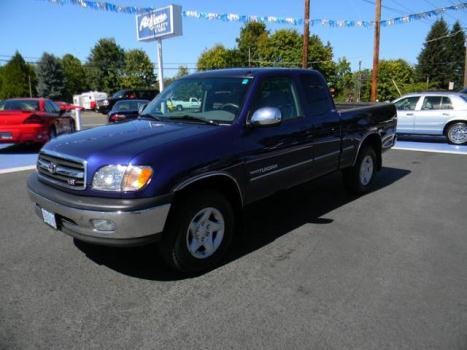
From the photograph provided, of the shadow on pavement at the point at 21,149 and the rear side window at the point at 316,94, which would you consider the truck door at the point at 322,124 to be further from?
the shadow on pavement at the point at 21,149

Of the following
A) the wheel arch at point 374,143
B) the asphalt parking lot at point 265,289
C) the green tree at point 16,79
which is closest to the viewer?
the asphalt parking lot at point 265,289

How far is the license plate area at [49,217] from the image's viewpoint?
3577mm

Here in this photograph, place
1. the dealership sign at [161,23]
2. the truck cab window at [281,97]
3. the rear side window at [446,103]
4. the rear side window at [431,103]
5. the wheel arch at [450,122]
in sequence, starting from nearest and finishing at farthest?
the truck cab window at [281,97], the wheel arch at [450,122], the rear side window at [446,103], the rear side window at [431,103], the dealership sign at [161,23]

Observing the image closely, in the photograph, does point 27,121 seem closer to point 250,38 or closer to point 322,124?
point 322,124

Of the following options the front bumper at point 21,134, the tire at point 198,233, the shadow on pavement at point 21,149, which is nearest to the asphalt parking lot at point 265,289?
the tire at point 198,233

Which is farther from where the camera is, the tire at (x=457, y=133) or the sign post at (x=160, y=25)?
the sign post at (x=160, y=25)

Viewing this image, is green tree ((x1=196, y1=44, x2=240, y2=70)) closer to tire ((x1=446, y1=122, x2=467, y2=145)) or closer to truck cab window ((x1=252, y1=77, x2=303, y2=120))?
tire ((x1=446, y1=122, x2=467, y2=145))

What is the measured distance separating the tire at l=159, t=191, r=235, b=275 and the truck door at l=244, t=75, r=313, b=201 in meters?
0.44

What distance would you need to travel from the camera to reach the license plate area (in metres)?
3.58

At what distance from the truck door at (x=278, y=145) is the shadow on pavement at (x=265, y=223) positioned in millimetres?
412

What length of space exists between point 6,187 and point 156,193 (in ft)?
17.1

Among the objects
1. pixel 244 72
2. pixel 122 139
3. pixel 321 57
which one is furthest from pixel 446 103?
pixel 321 57

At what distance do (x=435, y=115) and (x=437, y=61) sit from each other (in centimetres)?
8123

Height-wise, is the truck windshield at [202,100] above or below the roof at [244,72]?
below
